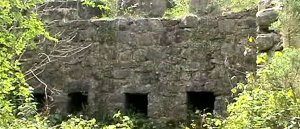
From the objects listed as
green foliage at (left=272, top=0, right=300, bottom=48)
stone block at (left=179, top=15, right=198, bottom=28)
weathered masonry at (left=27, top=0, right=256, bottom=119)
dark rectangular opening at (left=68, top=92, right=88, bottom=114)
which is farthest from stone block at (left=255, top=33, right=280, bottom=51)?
dark rectangular opening at (left=68, top=92, right=88, bottom=114)

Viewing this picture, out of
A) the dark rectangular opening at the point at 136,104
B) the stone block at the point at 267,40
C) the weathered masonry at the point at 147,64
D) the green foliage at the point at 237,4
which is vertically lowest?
the dark rectangular opening at the point at 136,104

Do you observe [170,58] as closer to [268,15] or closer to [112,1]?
[112,1]

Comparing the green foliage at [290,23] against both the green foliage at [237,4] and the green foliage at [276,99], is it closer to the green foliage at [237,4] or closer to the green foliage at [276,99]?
the green foliage at [276,99]

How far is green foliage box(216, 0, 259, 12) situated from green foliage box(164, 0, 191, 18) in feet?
1.61

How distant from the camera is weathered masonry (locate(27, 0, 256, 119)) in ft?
24.0

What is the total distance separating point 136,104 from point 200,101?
0.86m

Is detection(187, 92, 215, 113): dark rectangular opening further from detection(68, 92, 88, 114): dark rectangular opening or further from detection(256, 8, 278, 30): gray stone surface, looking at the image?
detection(256, 8, 278, 30): gray stone surface

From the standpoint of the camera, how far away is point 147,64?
764cm

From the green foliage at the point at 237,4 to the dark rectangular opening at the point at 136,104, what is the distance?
154cm

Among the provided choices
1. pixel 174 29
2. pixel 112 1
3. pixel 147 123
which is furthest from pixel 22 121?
pixel 112 1

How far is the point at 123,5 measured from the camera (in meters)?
8.12

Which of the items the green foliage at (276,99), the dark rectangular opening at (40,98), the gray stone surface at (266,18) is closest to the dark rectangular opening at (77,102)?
the dark rectangular opening at (40,98)

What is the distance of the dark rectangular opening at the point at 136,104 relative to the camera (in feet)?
25.5

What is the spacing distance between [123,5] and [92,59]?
2.90ft
